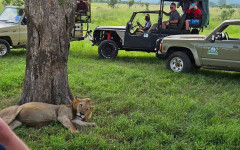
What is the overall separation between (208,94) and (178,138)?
2435 millimetres

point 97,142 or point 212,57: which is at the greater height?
point 212,57

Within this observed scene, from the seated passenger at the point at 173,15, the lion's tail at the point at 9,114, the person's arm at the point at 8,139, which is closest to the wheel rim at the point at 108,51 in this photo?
the seated passenger at the point at 173,15

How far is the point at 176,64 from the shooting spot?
27.0ft

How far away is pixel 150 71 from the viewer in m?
8.18

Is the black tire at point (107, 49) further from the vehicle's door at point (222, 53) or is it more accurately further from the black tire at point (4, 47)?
the vehicle's door at point (222, 53)

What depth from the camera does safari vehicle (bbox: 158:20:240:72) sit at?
7250 mm

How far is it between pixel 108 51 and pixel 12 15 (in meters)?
3.50

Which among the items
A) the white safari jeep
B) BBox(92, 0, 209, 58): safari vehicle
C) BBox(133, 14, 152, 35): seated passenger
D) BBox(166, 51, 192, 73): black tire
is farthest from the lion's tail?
BBox(133, 14, 152, 35): seated passenger

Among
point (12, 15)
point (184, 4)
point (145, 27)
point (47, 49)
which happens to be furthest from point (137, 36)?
point (47, 49)

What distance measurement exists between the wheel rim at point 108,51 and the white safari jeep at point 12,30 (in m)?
2.64

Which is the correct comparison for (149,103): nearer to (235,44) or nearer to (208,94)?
(208,94)

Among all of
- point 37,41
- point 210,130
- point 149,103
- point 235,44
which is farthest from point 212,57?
point 37,41

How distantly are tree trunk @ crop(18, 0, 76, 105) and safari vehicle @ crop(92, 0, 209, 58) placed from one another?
5256 millimetres

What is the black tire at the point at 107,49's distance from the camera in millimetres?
10391
